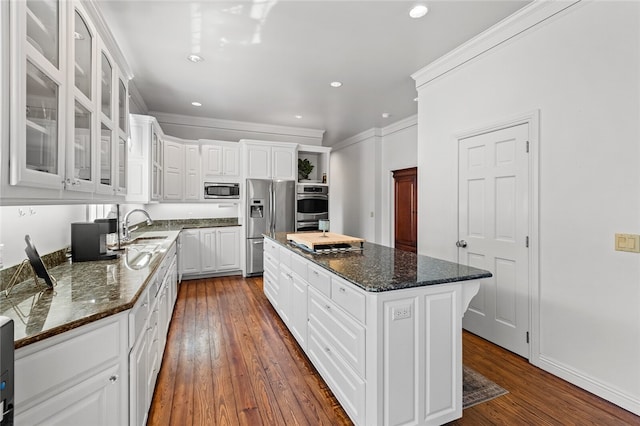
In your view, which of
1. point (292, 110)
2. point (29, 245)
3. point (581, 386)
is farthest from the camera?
point (292, 110)

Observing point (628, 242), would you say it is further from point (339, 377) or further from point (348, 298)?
point (339, 377)

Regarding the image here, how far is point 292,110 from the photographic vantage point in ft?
16.0

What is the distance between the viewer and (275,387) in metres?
2.09

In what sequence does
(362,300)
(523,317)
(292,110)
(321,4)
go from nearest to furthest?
1. (362,300)
2. (321,4)
3. (523,317)
4. (292,110)

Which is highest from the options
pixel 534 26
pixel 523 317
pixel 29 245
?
pixel 534 26

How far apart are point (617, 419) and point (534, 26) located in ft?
9.05

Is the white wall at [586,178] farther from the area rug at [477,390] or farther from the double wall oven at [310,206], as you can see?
the double wall oven at [310,206]

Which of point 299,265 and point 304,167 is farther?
point 304,167

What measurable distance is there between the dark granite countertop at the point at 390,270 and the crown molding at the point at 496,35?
79.6 inches

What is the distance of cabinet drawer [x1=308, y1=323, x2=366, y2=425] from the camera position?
161cm

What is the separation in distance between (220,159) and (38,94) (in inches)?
163

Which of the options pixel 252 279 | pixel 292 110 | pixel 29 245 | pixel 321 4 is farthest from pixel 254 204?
pixel 29 245

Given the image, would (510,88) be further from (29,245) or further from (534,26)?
(29,245)

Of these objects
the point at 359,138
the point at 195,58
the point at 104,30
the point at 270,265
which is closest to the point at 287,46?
the point at 195,58
